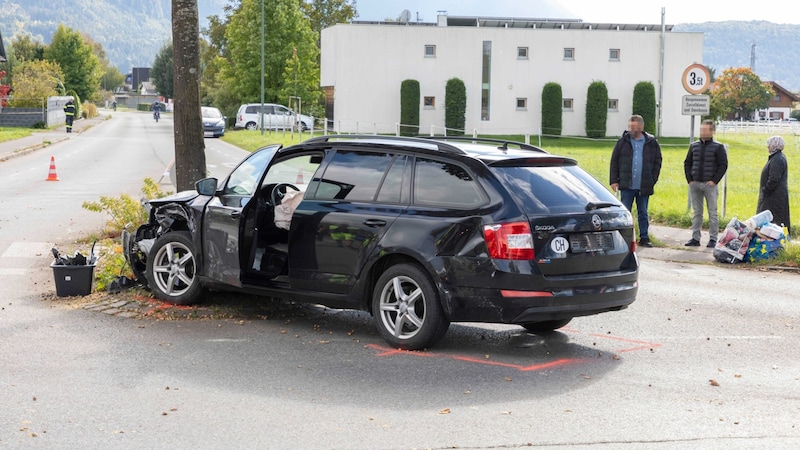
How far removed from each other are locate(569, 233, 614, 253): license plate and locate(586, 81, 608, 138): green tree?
190 feet

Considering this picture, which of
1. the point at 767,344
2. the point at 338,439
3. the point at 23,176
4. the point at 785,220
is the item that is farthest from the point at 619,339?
the point at 23,176

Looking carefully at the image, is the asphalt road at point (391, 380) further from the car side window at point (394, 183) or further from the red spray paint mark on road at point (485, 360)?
the car side window at point (394, 183)

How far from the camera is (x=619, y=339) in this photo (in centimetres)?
862

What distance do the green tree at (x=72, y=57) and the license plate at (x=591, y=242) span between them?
112 meters

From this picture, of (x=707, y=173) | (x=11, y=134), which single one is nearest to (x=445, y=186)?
(x=707, y=173)

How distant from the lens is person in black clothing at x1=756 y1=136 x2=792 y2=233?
14273 mm

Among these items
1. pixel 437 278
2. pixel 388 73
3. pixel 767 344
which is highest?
pixel 388 73

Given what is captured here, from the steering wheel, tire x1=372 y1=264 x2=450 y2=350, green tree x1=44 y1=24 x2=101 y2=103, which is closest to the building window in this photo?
the steering wheel

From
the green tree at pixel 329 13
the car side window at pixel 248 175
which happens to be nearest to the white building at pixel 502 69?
the green tree at pixel 329 13

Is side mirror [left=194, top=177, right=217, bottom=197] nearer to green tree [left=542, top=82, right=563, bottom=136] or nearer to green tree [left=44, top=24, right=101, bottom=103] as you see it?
green tree [left=542, top=82, right=563, bottom=136]

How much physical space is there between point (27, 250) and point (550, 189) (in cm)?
823

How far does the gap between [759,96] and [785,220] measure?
11831cm

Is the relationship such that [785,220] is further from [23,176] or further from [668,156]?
[668,156]

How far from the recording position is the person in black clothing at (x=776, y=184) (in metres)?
14.3
